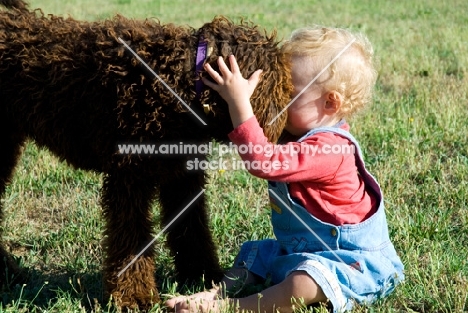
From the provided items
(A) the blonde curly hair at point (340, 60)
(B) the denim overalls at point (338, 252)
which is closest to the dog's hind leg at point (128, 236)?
(B) the denim overalls at point (338, 252)

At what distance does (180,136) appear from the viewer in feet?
10.5

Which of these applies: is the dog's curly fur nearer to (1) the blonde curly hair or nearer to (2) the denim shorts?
(1) the blonde curly hair

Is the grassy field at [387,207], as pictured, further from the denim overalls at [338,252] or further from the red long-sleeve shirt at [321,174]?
the red long-sleeve shirt at [321,174]

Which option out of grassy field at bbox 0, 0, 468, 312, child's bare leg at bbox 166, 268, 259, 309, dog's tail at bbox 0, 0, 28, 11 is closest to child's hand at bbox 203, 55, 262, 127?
child's bare leg at bbox 166, 268, 259, 309

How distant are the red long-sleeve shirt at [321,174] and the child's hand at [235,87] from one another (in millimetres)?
118

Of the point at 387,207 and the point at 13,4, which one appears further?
the point at 387,207

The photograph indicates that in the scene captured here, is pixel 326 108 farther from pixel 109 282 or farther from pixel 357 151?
pixel 109 282

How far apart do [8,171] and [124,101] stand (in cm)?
122

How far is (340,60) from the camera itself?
3.56 metres

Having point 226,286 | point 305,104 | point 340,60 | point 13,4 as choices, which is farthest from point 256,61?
point 13,4

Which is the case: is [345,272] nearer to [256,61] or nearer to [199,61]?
[256,61]

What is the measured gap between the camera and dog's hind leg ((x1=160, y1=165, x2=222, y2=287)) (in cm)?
373

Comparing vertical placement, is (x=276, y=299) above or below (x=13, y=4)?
below

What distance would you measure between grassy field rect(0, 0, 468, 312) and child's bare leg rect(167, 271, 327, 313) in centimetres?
22
